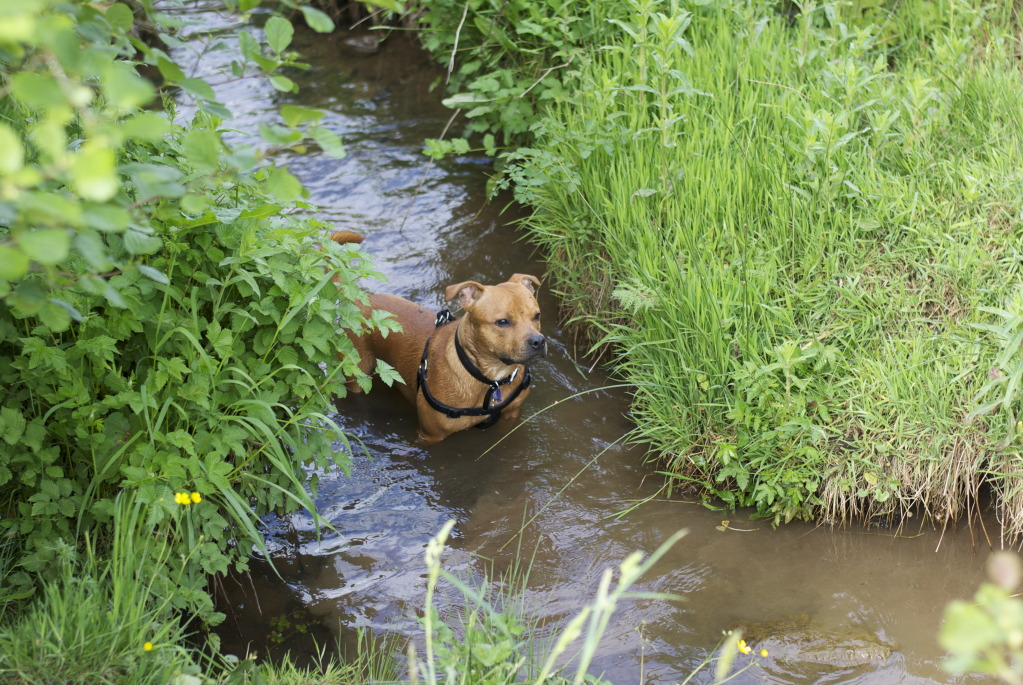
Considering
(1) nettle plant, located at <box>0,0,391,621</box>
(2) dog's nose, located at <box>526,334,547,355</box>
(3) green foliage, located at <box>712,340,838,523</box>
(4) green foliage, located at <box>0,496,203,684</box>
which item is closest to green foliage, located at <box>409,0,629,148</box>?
(2) dog's nose, located at <box>526,334,547,355</box>

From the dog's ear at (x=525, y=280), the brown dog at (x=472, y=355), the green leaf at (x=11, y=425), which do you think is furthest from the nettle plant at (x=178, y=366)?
the dog's ear at (x=525, y=280)

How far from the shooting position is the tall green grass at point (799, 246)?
3676 mm

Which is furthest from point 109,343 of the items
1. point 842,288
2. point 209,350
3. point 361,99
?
point 361,99

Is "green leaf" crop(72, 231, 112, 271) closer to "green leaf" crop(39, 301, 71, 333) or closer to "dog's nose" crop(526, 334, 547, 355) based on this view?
"green leaf" crop(39, 301, 71, 333)

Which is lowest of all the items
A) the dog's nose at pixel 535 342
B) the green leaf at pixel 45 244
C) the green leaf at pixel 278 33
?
the dog's nose at pixel 535 342

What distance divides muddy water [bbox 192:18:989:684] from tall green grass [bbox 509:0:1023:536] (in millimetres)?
228

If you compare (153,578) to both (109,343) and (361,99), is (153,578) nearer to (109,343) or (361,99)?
(109,343)

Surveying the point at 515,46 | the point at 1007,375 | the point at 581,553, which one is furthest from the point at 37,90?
the point at 515,46

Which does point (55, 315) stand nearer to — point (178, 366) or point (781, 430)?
point (178, 366)

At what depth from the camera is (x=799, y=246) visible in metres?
4.24

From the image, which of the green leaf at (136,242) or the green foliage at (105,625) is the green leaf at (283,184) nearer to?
the green leaf at (136,242)

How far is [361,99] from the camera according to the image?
7.97 meters

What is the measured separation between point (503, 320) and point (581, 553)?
1.34 metres

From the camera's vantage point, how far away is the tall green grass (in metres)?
3.68
